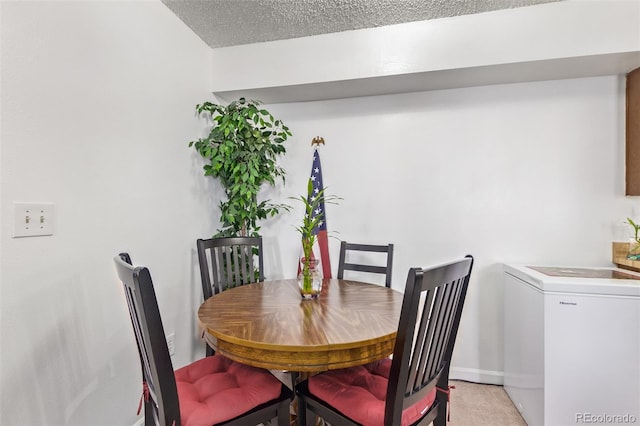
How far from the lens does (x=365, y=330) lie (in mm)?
1175

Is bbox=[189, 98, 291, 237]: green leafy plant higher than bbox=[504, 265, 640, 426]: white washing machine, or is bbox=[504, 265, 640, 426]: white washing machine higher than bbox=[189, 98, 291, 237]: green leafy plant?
bbox=[189, 98, 291, 237]: green leafy plant

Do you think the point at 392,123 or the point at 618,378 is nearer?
the point at 618,378

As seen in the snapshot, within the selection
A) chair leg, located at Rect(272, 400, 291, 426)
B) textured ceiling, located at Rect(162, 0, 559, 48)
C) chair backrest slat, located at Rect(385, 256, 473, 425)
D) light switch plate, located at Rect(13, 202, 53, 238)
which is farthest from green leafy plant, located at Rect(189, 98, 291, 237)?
chair backrest slat, located at Rect(385, 256, 473, 425)

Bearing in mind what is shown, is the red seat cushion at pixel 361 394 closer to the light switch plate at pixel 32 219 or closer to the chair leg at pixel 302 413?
the chair leg at pixel 302 413

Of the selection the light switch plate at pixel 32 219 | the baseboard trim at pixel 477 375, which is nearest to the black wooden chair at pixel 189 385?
the light switch plate at pixel 32 219

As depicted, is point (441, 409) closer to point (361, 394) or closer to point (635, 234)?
point (361, 394)

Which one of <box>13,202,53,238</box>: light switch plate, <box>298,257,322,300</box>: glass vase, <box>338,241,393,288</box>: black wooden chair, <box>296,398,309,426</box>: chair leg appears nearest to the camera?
<box>13,202,53,238</box>: light switch plate

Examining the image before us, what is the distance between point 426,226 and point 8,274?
250 centimetres

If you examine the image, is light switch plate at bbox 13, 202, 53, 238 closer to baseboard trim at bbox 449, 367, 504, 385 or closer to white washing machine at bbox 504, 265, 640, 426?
white washing machine at bbox 504, 265, 640, 426

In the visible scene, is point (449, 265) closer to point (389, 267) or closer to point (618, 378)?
point (389, 267)

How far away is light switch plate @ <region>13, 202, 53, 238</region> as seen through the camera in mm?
1174

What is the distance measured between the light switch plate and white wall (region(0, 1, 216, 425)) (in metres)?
0.03

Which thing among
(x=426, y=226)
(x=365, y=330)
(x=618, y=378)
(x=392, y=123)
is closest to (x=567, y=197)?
(x=426, y=226)

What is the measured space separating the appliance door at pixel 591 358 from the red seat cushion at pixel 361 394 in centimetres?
94
